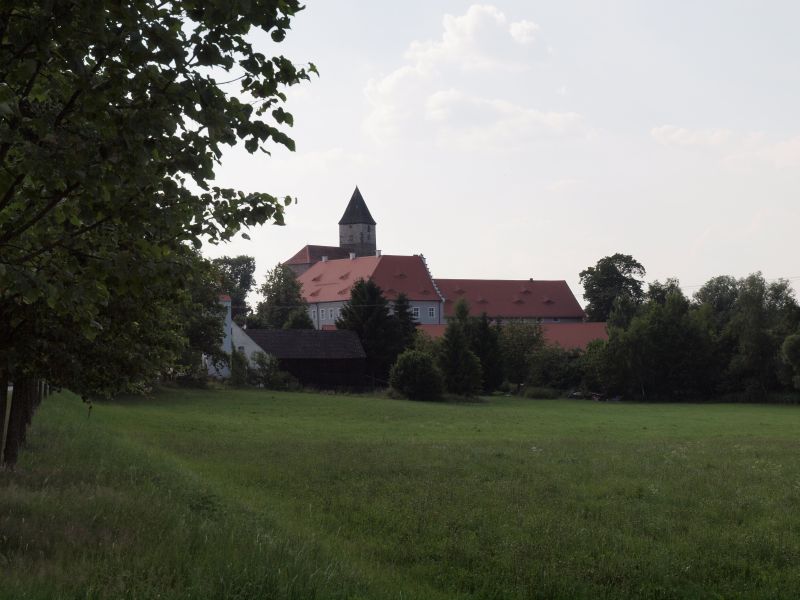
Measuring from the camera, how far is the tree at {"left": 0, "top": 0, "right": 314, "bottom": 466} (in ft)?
18.4

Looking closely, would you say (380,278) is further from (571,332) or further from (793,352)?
(793,352)

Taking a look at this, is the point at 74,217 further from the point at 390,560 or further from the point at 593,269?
the point at 593,269

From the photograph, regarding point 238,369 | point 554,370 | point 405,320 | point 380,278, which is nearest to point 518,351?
point 554,370

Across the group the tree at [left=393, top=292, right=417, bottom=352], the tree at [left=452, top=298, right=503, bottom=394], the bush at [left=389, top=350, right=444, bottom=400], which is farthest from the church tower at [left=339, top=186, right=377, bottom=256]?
the bush at [left=389, top=350, right=444, bottom=400]

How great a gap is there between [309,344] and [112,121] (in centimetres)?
7078

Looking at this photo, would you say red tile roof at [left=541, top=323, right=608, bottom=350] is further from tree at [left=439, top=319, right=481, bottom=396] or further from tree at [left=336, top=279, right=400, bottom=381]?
tree at [left=439, top=319, right=481, bottom=396]

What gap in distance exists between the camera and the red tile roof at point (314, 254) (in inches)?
6255

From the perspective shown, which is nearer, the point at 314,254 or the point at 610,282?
the point at 610,282

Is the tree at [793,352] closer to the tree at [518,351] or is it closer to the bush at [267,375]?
the tree at [518,351]

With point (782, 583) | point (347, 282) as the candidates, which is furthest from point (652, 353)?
point (782, 583)

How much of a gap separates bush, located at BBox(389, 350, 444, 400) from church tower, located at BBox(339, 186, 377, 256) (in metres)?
96.3

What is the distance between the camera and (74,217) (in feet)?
22.3

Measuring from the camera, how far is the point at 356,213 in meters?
164

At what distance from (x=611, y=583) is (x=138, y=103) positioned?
21.0ft
